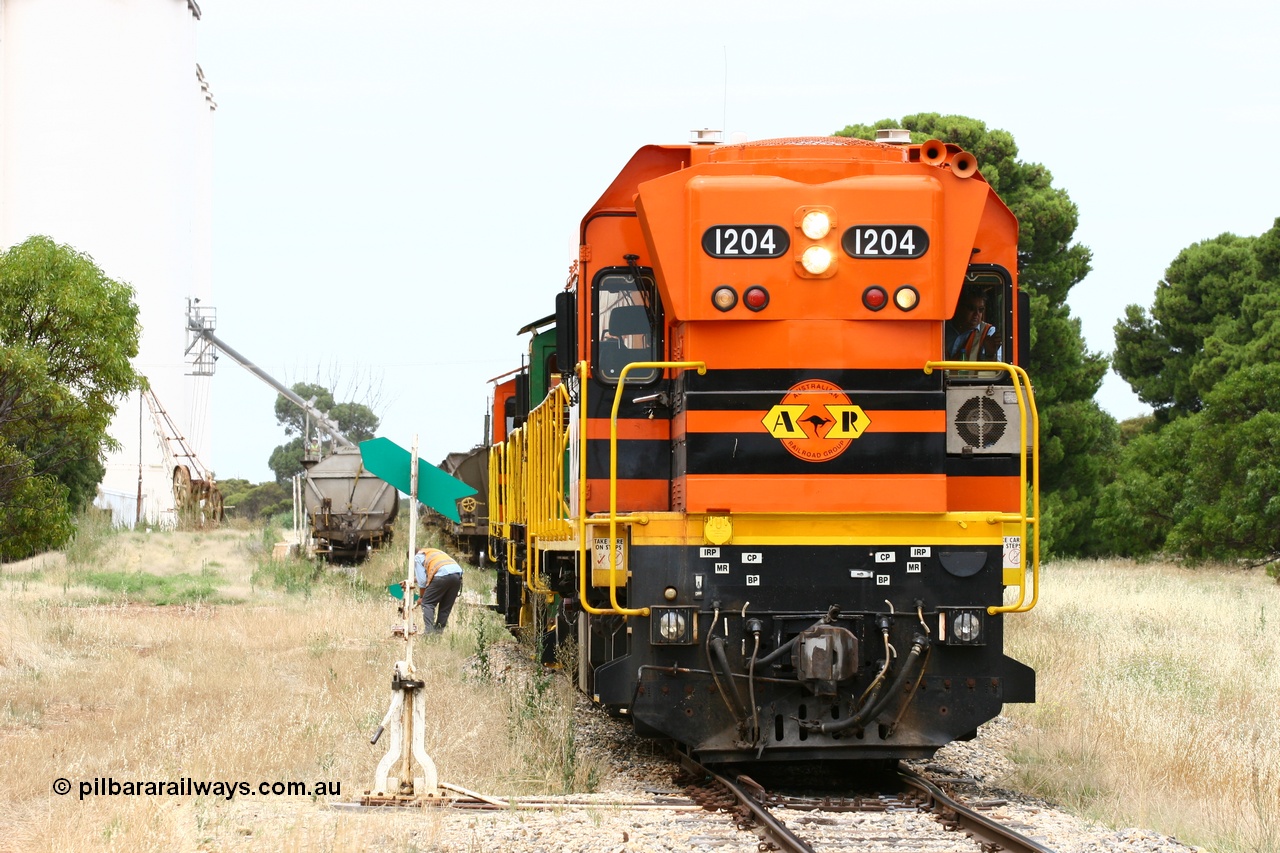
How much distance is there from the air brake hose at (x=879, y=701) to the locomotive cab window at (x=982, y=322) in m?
2.01

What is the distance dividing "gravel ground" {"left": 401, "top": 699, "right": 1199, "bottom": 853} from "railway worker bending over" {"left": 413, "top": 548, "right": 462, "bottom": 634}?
9.09 metres

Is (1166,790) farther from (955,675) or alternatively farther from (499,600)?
(499,600)

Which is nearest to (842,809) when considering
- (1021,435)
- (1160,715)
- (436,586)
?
(1021,435)

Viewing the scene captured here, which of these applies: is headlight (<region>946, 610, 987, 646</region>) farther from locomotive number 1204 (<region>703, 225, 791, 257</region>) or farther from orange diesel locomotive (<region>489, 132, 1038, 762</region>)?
locomotive number 1204 (<region>703, 225, 791, 257</region>)

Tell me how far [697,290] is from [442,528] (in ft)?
97.4

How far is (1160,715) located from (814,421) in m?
4.30

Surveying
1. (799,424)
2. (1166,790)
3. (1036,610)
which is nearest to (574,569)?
(799,424)

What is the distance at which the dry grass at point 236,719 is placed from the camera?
24.1 feet

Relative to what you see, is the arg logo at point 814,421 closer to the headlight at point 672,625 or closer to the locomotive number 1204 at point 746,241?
the locomotive number 1204 at point 746,241

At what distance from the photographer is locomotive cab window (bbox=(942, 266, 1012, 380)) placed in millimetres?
9539

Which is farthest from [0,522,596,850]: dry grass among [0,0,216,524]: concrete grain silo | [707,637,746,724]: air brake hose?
[0,0,216,524]: concrete grain silo

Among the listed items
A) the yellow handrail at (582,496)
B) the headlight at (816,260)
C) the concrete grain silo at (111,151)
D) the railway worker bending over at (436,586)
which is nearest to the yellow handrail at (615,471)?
the yellow handrail at (582,496)

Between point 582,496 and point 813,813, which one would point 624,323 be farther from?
point 813,813

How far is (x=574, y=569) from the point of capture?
1105 centimetres
